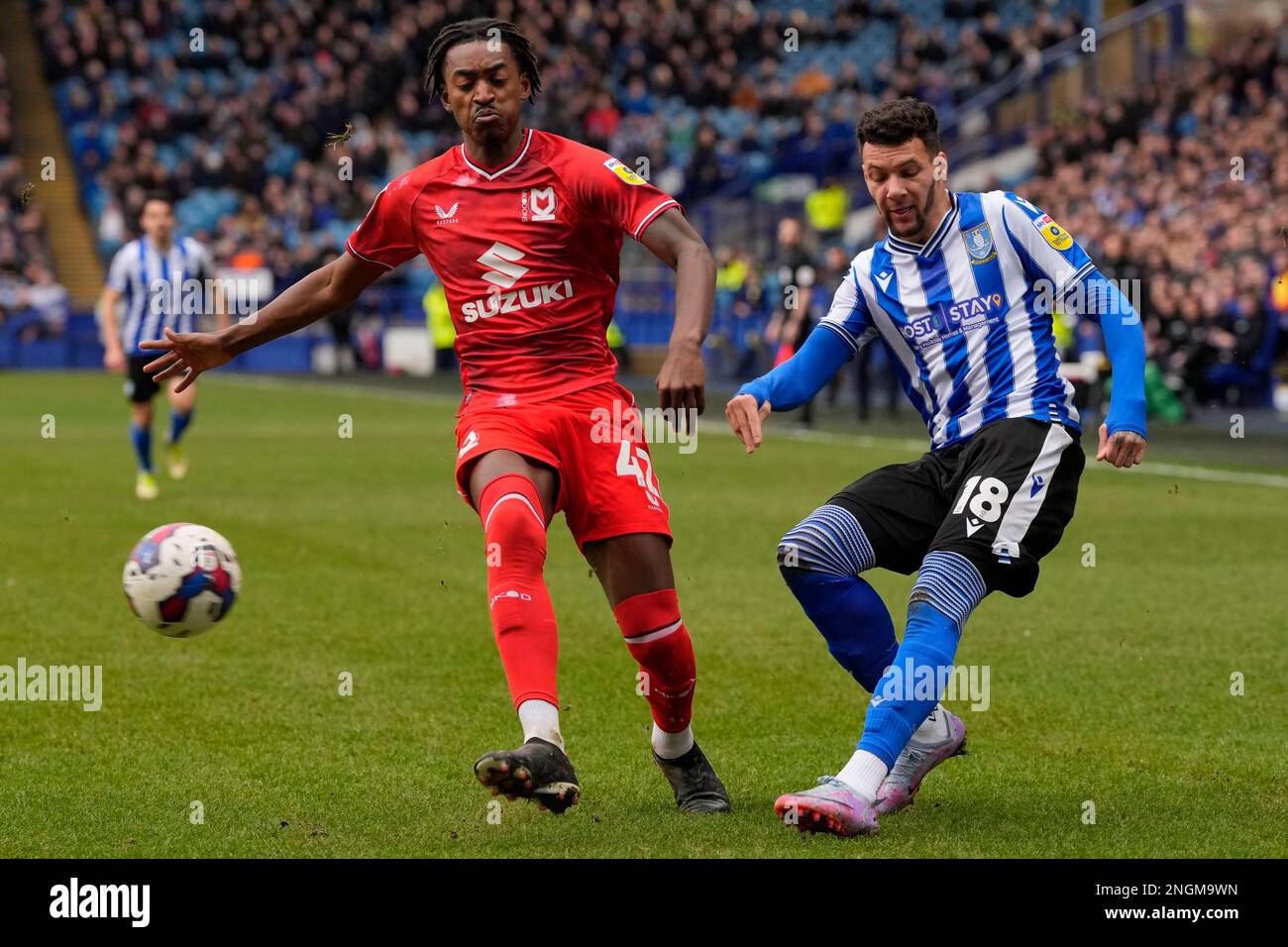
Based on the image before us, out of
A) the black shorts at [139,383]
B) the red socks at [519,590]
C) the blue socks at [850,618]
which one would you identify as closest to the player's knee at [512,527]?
the red socks at [519,590]

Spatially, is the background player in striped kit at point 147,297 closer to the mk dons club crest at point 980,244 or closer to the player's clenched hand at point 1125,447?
the mk dons club crest at point 980,244

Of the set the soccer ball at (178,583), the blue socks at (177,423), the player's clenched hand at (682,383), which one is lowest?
the soccer ball at (178,583)

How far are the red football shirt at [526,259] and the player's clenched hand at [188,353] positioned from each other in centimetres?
61

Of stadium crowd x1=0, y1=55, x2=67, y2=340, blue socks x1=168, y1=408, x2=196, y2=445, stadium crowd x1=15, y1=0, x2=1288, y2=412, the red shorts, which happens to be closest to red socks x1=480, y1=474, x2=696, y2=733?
the red shorts

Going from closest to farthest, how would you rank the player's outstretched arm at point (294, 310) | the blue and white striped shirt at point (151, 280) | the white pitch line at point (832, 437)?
the player's outstretched arm at point (294, 310), the blue and white striped shirt at point (151, 280), the white pitch line at point (832, 437)

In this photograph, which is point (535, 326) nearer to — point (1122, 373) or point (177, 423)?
point (1122, 373)

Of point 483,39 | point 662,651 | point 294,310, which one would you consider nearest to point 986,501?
point 662,651

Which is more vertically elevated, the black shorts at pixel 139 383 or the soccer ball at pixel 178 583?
the black shorts at pixel 139 383

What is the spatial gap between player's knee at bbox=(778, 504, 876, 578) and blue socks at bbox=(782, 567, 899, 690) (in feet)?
0.09

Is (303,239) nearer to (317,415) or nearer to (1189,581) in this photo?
(317,415)

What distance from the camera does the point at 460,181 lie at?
18.0 ft

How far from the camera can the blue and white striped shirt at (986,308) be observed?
5410 mm

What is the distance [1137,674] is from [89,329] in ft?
105

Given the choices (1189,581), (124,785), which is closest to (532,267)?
(124,785)
